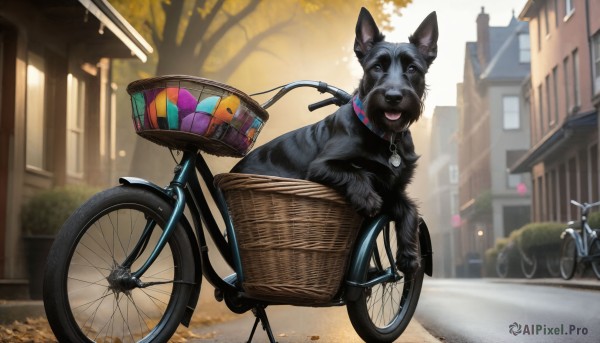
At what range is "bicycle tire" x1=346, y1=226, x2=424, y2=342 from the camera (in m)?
3.65

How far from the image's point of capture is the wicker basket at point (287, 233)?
341 centimetres

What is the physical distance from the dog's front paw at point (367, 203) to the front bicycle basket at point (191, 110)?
520mm

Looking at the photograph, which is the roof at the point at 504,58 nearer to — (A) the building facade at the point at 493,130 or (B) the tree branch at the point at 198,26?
(A) the building facade at the point at 493,130

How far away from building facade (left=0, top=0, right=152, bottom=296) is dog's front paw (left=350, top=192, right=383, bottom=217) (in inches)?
204

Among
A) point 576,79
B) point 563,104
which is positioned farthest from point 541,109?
point 576,79

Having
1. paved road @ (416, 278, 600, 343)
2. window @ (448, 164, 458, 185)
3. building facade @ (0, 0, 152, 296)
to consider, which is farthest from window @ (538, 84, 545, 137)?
building facade @ (0, 0, 152, 296)

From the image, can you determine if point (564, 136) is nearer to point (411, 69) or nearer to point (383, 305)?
point (383, 305)

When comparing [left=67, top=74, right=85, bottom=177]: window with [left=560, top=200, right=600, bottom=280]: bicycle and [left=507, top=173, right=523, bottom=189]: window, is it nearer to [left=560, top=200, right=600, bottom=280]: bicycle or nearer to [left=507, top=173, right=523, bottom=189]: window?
[left=560, top=200, right=600, bottom=280]: bicycle

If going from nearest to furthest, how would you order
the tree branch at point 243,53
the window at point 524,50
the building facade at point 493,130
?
the tree branch at point 243,53
the building facade at point 493,130
the window at point 524,50

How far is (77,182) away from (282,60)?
12.5 ft

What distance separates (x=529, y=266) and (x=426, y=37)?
12629mm

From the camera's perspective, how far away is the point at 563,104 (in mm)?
16500

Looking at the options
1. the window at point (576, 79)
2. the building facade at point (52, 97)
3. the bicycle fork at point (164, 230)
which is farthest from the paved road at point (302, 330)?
the window at point (576, 79)

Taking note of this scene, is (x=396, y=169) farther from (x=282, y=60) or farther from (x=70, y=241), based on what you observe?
(x=282, y=60)
